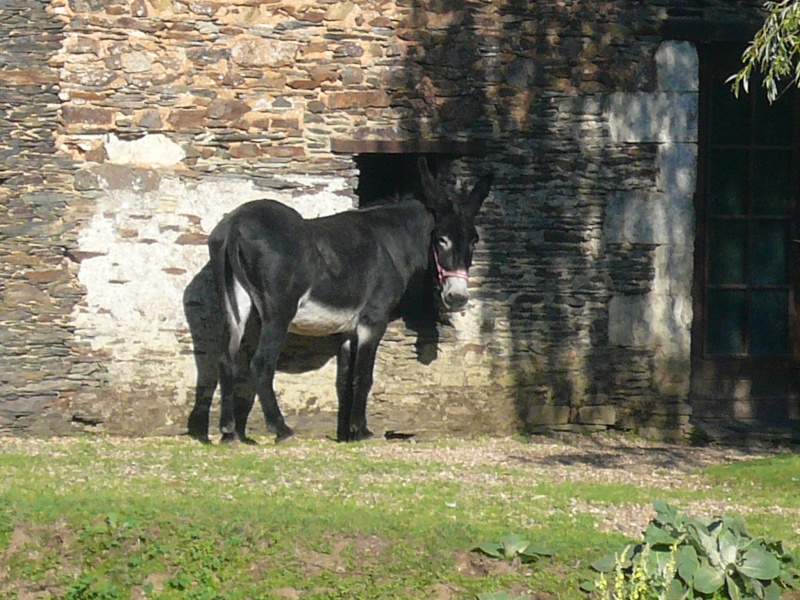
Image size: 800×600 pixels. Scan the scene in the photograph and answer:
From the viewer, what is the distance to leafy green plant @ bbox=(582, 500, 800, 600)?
6.29 meters

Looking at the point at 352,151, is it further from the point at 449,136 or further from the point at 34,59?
the point at 34,59

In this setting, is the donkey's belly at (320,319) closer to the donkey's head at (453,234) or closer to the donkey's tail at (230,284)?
the donkey's tail at (230,284)

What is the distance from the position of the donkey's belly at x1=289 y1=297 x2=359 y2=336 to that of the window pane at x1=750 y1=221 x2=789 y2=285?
11.6ft

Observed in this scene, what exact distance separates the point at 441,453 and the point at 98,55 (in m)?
3.83

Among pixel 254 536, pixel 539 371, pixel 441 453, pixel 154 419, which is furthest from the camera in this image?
pixel 539 371

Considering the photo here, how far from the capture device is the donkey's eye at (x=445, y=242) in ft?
34.6

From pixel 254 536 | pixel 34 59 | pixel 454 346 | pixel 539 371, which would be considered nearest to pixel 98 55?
pixel 34 59

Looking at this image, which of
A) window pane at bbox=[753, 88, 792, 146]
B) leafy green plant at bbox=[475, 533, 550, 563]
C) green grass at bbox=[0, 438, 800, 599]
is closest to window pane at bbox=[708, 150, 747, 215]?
window pane at bbox=[753, 88, 792, 146]

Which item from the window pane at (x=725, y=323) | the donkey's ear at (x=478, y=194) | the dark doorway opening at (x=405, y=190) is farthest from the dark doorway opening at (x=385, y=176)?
the window pane at (x=725, y=323)

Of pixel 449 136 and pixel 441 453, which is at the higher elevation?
pixel 449 136

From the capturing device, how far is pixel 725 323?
11711 mm

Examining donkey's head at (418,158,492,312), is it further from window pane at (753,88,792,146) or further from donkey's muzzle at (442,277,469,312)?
window pane at (753,88,792,146)

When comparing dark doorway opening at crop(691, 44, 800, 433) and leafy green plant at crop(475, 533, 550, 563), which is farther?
dark doorway opening at crop(691, 44, 800, 433)

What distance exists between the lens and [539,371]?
1114cm
